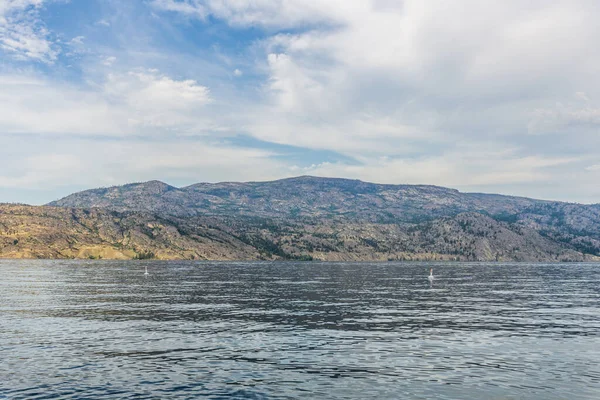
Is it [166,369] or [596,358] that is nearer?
[166,369]

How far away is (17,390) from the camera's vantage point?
114 feet

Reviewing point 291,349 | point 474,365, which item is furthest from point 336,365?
point 474,365

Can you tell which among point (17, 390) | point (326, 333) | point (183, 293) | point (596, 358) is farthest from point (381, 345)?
point (183, 293)

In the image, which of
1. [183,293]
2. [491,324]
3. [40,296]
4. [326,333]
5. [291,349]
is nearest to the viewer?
[291,349]

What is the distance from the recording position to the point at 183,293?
117 m

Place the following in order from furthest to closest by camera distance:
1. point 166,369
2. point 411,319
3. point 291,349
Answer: point 411,319 → point 291,349 → point 166,369

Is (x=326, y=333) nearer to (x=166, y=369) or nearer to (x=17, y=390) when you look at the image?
(x=166, y=369)

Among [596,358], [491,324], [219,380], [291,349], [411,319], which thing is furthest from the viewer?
[411,319]

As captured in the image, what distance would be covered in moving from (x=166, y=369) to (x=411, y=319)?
41584 millimetres

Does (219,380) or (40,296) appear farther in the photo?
(40,296)

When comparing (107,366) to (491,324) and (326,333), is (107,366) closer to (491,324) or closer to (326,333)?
(326,333)

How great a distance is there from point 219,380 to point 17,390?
14.0 m

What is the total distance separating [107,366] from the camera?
42438mm

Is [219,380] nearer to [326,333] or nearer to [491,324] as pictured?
[326,333]
